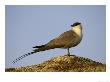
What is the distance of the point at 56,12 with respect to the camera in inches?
72.5

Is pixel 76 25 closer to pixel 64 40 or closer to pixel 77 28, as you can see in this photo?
pixel 77 28

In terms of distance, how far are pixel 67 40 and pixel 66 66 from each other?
18 centimetres

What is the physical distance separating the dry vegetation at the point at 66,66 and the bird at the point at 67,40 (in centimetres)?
6

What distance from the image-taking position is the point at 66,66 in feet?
5.99

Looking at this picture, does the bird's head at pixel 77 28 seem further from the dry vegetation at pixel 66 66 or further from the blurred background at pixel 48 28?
the dry vegetation at pixel 66 66

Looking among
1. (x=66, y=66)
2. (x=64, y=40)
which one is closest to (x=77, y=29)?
(x=64, y=40)

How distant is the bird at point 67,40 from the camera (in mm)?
1818

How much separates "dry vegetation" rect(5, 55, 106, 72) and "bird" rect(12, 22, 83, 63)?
6cm

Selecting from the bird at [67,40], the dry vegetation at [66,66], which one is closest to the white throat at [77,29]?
the bird at [67,40]

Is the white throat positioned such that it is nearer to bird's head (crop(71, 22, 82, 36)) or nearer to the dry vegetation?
bird's head (crop(71, 22, 82, 36))
